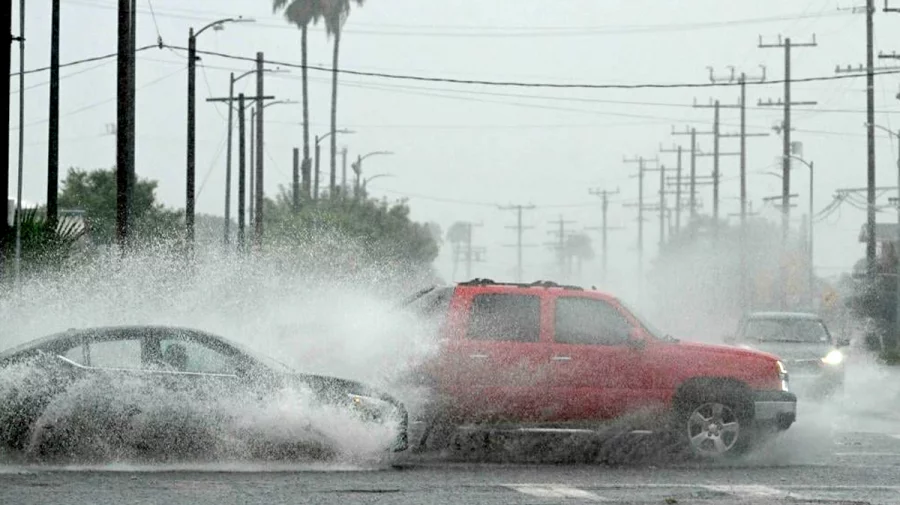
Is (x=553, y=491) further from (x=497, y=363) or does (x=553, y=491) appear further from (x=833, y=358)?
(x=833, y=358)

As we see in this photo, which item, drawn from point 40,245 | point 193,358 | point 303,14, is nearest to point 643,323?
point 193,358

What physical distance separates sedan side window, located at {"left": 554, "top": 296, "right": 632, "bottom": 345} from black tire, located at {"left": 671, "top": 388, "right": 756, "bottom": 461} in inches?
36.6

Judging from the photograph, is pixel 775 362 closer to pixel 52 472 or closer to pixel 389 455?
pixel 389 455

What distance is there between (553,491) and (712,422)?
12.1ft

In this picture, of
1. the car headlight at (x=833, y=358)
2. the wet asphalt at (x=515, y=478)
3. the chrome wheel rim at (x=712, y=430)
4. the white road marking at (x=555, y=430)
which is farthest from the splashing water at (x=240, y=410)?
the car headlight at (x=833, y=358)

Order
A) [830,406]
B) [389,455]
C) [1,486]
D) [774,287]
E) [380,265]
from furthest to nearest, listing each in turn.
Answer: [774,287], [380,265], [830,406], [389,455], [1,486]

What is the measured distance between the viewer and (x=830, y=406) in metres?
26.7

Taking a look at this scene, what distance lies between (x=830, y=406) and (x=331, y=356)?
12780 millimetres

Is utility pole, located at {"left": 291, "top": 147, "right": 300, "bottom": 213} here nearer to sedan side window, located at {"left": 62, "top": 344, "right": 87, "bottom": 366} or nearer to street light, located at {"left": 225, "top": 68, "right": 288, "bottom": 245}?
street light, located at {"left": 225, "top": 68, "right": 288, "bottom": 245}

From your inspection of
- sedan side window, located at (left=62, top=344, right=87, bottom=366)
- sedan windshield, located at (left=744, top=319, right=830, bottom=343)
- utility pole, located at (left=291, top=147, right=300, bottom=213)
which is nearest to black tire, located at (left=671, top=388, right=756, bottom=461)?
→ sedan side window, located at (left=62, top=344, right=87, bottom=366)

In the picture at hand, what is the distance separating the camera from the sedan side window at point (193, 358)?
48.4 feet

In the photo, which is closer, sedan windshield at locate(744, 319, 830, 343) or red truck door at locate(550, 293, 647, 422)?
red truck door at locate(550, 293, 647, 422)

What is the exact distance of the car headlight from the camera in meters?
26.6

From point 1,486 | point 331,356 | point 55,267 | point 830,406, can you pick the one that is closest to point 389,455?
point 331,356
